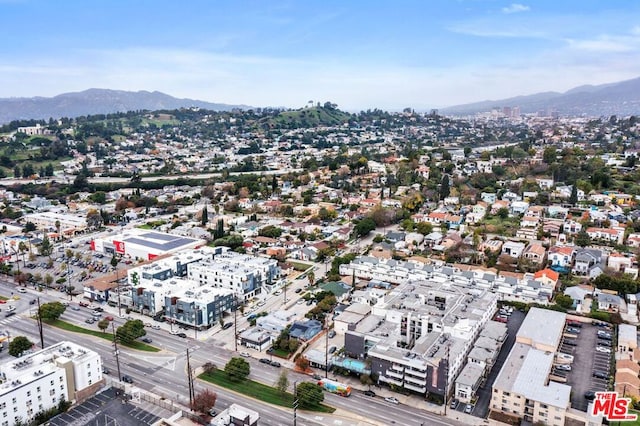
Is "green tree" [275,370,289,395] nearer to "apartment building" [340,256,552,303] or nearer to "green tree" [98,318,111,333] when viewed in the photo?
"green tree" [98,318,111,333]

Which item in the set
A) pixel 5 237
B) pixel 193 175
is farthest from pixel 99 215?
pixel 193 175

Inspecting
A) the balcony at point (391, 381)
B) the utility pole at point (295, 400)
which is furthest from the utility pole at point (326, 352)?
the balcony at point (391, 381)

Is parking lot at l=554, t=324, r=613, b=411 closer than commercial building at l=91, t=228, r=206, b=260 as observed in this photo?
Yes

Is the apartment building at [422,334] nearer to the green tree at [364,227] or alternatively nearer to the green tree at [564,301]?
the green tree at [564,301]

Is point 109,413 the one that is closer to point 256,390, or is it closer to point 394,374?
point 256,390

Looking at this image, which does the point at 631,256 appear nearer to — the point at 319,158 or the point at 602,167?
the point at 602,167

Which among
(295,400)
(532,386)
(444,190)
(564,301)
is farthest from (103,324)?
(444,190)

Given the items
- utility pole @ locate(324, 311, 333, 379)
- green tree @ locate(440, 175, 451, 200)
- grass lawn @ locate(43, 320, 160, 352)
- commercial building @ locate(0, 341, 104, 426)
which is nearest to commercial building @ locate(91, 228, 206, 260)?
grass lawn @ locate(43, 320, 160, 352)
